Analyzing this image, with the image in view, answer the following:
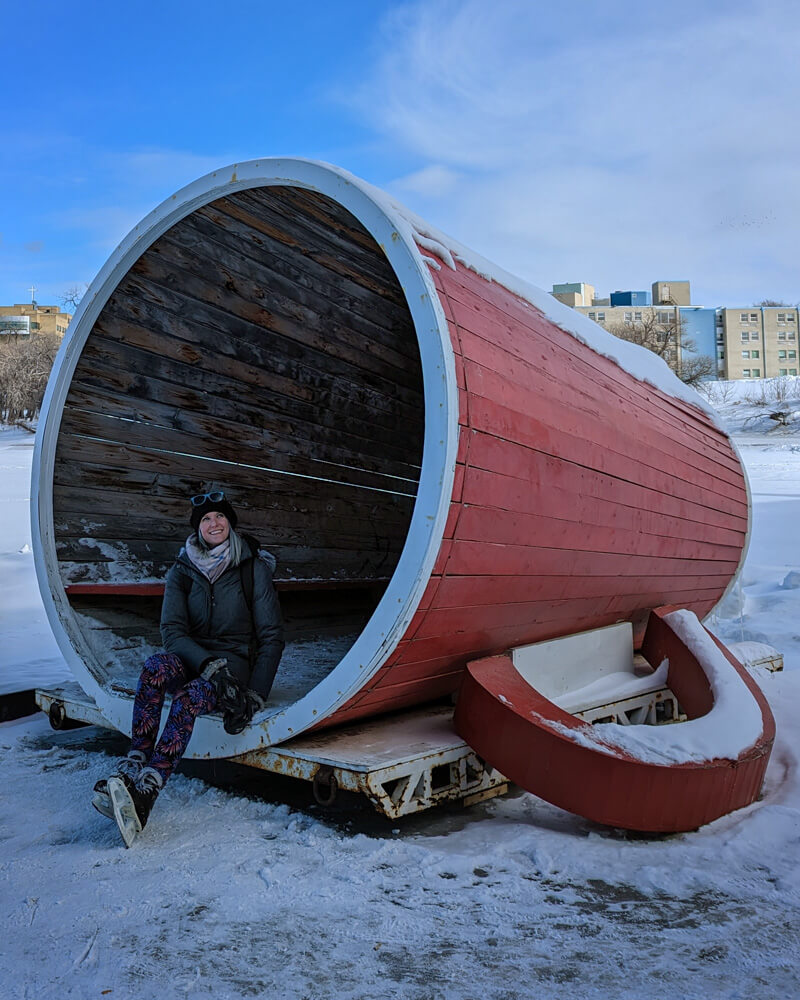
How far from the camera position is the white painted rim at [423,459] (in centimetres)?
288

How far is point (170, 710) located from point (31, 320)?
63.7 meters

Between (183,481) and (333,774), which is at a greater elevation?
(183,481)

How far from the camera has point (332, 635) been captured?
18.7ft

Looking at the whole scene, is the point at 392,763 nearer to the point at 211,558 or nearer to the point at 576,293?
the point at 211,558

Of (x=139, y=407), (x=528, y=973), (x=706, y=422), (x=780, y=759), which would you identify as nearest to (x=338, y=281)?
(x=139, y=407)

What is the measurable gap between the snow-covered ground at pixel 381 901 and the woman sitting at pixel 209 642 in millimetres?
331

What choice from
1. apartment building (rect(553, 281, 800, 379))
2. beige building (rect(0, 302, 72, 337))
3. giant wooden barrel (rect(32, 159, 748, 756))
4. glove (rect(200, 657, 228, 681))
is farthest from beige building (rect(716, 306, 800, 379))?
glove (rect(200, 657, 228, 681))

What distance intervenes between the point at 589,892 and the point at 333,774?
0.92 m

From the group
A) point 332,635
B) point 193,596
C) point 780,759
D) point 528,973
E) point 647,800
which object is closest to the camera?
point 528,973

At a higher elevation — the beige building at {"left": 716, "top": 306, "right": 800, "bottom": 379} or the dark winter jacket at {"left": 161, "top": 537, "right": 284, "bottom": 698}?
the beige building at {"left": 716, "top": 306, "right": 800, "bottom": 379}

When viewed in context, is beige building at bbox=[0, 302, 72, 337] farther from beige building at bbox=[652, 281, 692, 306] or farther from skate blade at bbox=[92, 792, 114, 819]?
skate blade at bbox=[92, 792, 114, 819]

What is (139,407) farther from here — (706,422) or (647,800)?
(706,422)

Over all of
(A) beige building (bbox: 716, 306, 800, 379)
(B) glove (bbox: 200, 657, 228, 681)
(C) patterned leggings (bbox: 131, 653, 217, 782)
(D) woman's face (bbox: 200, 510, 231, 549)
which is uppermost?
(A) beige building (bbox: 716, 306, 800, 379)

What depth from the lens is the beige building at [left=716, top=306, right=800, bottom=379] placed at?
63188mm
